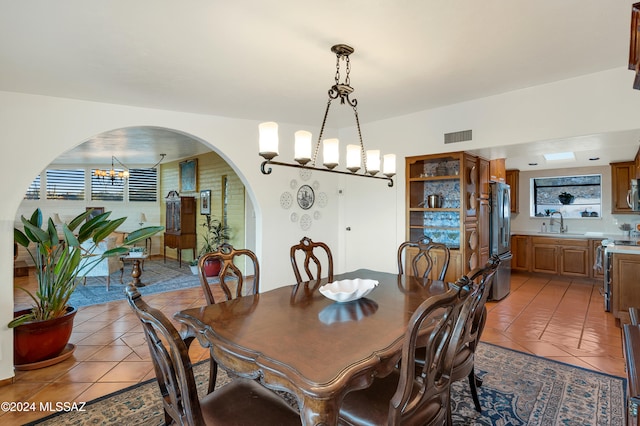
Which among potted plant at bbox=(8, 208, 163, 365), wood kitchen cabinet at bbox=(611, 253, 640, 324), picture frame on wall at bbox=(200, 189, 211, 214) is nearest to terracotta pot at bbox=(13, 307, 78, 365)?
potted plant at bbox=(8, 208, 163, 365)

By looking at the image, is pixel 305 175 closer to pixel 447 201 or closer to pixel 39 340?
pixel 447 201

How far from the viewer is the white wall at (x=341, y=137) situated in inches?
109

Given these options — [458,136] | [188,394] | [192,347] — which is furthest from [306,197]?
[188,394]

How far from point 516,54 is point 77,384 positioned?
166 inches

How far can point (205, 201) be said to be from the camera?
749 cm

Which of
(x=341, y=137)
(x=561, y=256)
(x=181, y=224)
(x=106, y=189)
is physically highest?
(x=341, y=137)

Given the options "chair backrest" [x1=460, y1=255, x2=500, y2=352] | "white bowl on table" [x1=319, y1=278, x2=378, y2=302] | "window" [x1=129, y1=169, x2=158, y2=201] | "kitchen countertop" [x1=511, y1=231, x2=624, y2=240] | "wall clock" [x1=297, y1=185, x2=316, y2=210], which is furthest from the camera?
"window" [x1=129, y1=169, x2=158, y2=201]

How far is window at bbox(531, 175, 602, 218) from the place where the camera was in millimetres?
6266

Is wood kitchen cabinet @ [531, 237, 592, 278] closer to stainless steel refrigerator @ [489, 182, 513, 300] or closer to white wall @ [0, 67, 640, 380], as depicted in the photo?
stainless steel refrigerator @ [489, 182, 513, 300]

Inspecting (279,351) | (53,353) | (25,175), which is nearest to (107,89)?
(25,175)

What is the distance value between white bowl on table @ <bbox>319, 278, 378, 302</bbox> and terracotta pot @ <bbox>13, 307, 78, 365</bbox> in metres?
2.45

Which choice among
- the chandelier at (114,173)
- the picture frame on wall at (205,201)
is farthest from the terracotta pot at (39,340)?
the chandelier at (114,173)

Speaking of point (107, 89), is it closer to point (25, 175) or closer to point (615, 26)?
point (25, 175)

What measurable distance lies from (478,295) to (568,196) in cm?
631
